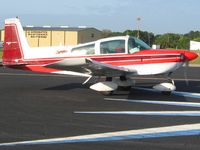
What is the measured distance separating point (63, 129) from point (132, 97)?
587cm

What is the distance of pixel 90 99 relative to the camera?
1296 centimetres

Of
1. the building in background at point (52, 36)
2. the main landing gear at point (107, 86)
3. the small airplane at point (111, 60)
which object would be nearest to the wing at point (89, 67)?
the small airplane at point (111, 60)

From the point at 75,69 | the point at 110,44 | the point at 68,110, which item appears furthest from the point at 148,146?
the point at 110,44

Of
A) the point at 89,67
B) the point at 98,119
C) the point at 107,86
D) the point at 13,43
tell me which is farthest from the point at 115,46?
Result: the point at 98,119

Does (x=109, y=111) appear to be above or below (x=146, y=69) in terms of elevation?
below

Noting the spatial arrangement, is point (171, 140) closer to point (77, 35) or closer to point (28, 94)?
point (28, 94)

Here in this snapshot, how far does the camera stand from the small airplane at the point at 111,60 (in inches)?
535

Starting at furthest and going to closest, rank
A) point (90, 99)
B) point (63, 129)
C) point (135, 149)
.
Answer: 1. point (90, 99)
2. point (63, 129)
3. point (135, 149)

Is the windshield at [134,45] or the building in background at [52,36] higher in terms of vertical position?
the building in background at [52,36]

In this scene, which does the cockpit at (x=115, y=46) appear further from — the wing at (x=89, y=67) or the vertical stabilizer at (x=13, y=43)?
the vertical stabilizer at (x=13, y=43)

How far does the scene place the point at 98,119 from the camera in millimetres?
9234

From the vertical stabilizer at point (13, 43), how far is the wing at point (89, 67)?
3.19 meters

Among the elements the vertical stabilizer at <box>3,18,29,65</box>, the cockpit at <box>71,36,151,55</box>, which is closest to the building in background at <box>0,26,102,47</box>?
the vertical stabilizer at <box>3,18,29,65</box>

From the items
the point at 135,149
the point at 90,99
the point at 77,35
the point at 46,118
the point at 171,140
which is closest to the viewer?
the point at 135,149
